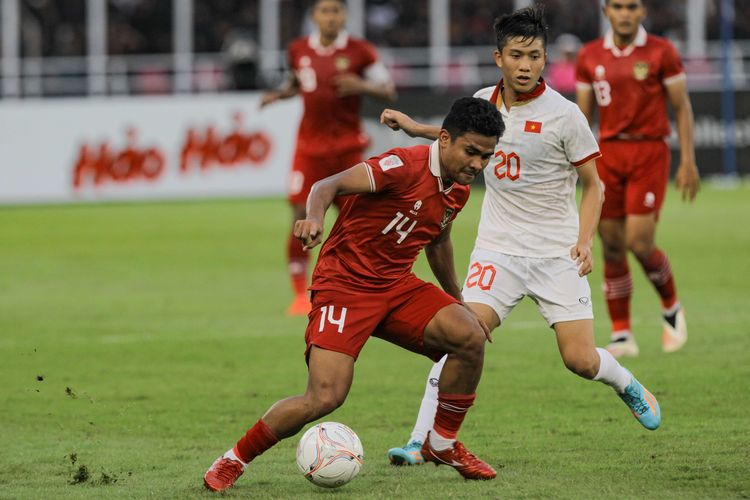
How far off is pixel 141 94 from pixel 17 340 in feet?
64.7

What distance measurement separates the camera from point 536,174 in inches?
267

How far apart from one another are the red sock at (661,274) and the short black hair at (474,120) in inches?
154

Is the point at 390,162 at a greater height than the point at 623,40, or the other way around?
the point at 623,40

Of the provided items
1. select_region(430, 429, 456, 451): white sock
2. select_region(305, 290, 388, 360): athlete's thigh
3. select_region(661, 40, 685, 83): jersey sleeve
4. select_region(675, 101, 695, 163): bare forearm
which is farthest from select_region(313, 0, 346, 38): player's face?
select_region(430, 429, 456, 451): white sock

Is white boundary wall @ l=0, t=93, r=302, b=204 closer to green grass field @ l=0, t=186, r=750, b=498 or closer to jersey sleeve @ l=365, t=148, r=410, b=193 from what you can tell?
green grass field @ l=0, t=186, r=750, b=498

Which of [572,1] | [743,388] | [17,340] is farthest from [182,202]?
[743,388]

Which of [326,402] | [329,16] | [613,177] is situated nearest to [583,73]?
[613,177]

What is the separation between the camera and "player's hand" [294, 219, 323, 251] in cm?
526

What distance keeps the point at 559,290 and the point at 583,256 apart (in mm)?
397

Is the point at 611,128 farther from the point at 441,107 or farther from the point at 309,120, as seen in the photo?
the point at 441,107

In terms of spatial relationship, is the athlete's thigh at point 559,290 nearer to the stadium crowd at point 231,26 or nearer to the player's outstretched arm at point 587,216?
the player's outstretched arm at point 587,216

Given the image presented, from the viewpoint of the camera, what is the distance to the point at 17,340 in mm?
10430

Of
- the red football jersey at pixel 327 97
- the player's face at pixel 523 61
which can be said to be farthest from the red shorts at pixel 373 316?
the red football jersey at pixel 327 97

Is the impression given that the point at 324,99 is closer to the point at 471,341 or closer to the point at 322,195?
the point at 471,341
